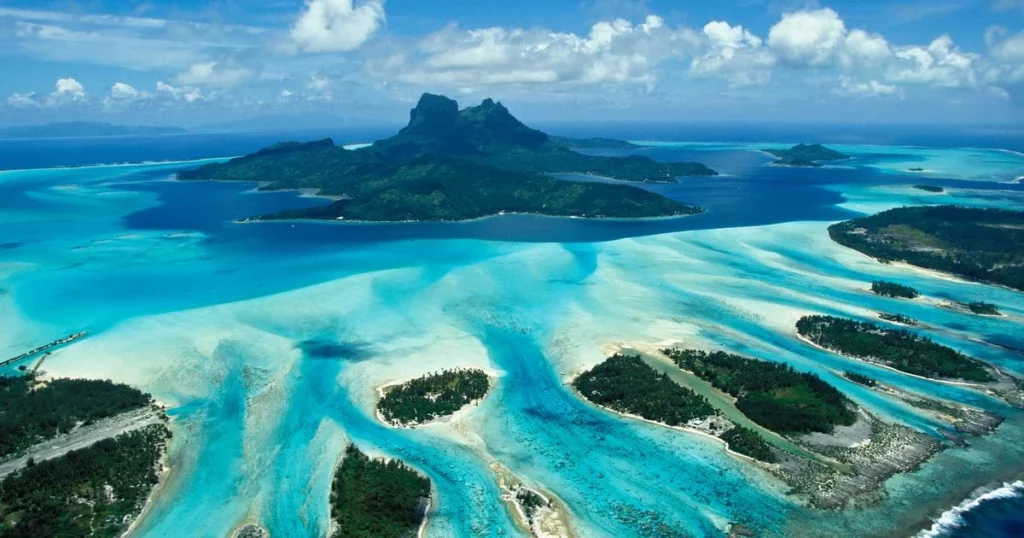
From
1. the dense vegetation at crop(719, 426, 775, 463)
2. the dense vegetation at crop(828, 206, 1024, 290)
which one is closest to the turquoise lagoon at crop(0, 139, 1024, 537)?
the dense vegetation at crop(719, 426, 775, 463)

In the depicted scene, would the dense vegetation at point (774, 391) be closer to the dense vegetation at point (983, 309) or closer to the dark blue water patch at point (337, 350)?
the dark blue water patch at point (337, 350)

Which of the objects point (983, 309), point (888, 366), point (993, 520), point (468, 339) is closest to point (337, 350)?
point (468, 339)

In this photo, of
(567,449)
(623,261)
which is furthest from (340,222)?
(567,449)

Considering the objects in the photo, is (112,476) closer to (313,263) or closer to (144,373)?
(144,373)

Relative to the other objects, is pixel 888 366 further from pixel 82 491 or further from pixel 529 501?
pixel 82 491

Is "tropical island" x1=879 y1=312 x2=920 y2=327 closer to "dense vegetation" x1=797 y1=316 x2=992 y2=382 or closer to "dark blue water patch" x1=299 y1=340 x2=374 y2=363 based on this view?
"dense vegetation" x1=797 y1=316 x2=992 y2=382
